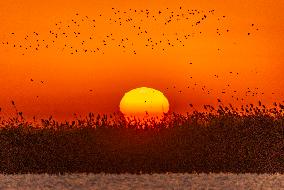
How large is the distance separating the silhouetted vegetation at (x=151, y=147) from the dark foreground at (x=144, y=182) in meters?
2.23

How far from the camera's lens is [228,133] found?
23047mm

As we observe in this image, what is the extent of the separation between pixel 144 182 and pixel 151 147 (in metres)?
4.88

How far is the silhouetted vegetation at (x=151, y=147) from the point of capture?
22406mm

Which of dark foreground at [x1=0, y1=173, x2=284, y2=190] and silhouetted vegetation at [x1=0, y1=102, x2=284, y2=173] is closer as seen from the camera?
dark foreground at [x1=0, y1=173, x2=284, y2=190]

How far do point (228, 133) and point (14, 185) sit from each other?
903 centimetres

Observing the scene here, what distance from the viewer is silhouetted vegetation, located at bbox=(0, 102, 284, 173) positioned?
2241 cm

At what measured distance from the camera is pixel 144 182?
17.7 metres

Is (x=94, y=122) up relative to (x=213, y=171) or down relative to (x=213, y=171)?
up

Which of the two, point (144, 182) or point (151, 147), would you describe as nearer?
point (144, 182)

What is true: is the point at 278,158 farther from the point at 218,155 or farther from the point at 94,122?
the point at 94,122

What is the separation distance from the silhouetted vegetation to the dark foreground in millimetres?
2234

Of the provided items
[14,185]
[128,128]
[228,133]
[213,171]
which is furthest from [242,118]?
[14,185]

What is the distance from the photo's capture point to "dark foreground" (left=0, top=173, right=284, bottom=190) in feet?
55.1

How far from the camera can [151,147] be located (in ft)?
74.0
